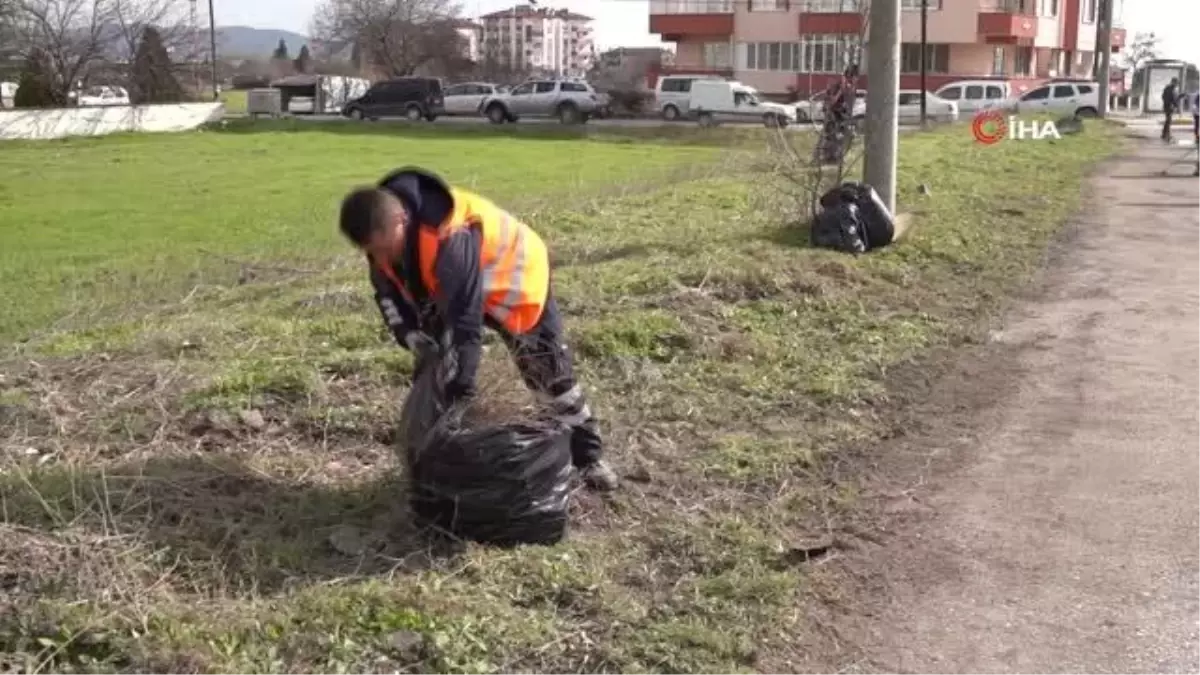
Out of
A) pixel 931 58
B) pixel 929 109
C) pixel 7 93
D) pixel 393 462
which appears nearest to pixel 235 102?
pixel 7 93

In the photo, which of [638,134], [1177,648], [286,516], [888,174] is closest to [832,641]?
[1177,648]

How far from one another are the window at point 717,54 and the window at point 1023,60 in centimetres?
1468

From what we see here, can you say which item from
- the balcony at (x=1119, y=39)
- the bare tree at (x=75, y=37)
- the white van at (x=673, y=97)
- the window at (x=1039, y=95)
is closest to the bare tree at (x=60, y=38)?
the bare tree at (x=75, y=37)

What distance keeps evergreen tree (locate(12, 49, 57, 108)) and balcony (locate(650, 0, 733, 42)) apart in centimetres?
3188

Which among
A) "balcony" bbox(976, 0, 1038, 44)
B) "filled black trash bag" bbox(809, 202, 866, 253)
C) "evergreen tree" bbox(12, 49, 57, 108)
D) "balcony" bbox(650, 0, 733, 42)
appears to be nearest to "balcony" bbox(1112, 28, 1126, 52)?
"balcony" bbox(976, 0, 1038, 44)

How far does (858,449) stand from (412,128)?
4232 centimetres

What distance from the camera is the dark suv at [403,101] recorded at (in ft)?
176

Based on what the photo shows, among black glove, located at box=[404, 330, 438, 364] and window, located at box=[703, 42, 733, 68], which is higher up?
window, located at box=[703, 42, 733, 68]

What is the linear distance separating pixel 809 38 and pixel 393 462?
55199 mm

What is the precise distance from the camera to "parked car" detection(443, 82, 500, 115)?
55.4m

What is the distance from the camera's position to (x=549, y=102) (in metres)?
52.7

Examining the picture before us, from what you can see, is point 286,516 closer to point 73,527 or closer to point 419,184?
point 73,527

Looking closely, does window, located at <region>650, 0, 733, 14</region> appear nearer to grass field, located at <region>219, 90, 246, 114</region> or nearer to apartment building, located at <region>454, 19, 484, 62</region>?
grass field, located at <region>219, 90, 246, 114</region>

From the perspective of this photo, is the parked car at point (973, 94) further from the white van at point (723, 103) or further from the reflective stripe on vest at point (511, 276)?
the reflective stripe on vest at point (511, 276)
